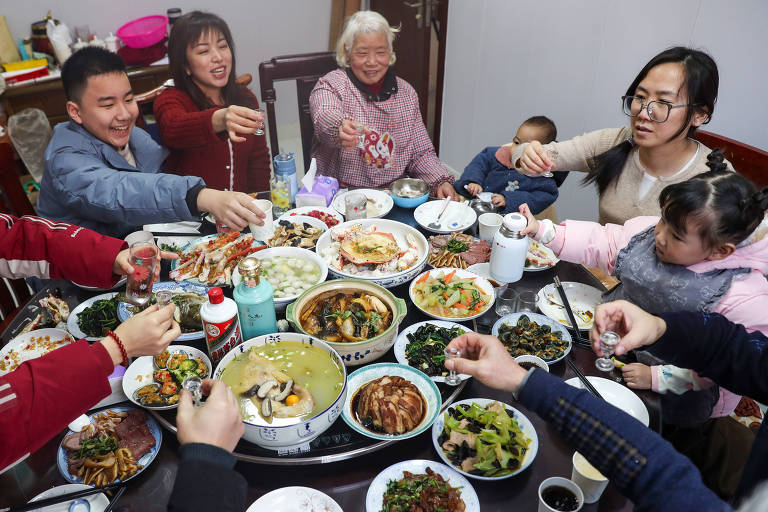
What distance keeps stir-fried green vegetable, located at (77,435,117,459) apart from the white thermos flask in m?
1.41

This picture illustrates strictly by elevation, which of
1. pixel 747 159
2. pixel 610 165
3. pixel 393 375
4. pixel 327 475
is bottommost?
pixel 327 475

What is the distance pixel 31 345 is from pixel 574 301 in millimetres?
2026

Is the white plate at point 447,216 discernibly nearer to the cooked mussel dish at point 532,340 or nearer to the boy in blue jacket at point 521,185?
the boy in blue jacket at point 521,185

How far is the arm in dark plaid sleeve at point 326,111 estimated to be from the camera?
3.18m

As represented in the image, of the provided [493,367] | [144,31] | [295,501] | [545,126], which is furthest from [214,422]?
[144,31]

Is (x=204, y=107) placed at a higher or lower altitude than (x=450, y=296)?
higher

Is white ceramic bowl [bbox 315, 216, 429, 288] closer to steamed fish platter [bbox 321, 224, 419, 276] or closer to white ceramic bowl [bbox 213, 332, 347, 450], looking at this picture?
steamed fish platter [bbox 321, 224, 419, 276]

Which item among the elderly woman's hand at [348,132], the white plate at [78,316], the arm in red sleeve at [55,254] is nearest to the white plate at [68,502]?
the white plate at [78,316]

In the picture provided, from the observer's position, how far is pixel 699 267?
5.89 feet

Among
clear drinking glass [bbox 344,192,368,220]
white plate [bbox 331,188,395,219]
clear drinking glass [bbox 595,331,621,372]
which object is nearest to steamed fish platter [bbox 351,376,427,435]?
clear drinking glass [bbox 595,331,621,372]

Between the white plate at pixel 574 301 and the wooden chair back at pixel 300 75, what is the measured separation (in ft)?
6.85

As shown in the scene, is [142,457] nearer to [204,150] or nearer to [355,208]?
[355,208]

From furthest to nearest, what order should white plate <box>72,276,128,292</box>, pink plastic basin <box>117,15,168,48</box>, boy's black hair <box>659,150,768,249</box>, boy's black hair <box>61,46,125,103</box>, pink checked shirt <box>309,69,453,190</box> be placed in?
pink plastic basin <box>117,15,168,48</box> → pink checked shirt <box>309,69,453,190</box> → boy's black hair <box>61,46,125,103</box> → white plate <box>72,276,128,292</box> → boy's black hair <box>659,150,768,249</box>

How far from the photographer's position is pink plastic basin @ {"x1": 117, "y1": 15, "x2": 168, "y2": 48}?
16.1ft
